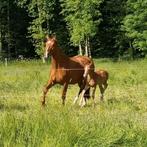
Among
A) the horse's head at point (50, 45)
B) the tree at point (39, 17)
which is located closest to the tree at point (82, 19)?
the tree at point (39, 17)

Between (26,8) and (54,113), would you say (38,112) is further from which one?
(26,8)

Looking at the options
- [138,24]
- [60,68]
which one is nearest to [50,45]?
[60,68]

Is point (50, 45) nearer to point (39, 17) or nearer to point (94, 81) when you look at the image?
point (94, 81)

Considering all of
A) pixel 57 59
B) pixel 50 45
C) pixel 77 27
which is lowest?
pixel 57 59

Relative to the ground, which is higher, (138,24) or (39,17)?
(39,17)

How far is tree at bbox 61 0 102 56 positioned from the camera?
61.5 meters

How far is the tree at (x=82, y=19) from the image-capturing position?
61.5 m

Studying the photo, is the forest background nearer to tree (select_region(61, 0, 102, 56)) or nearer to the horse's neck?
tree (select_region(61, 0, 102, 56))

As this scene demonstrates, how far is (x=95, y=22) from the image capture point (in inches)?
2489

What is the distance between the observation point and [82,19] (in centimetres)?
6291

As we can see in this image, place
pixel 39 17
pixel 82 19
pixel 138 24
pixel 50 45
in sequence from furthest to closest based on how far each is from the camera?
pixel 39 17 < pixel 82 19 < pixel 138 24 < pixel 50 45

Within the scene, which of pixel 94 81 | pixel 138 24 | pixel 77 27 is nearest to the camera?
pixel 94 81

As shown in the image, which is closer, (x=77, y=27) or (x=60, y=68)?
(x=60, y=68)

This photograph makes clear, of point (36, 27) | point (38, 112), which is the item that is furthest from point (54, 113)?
point (36, 27)
